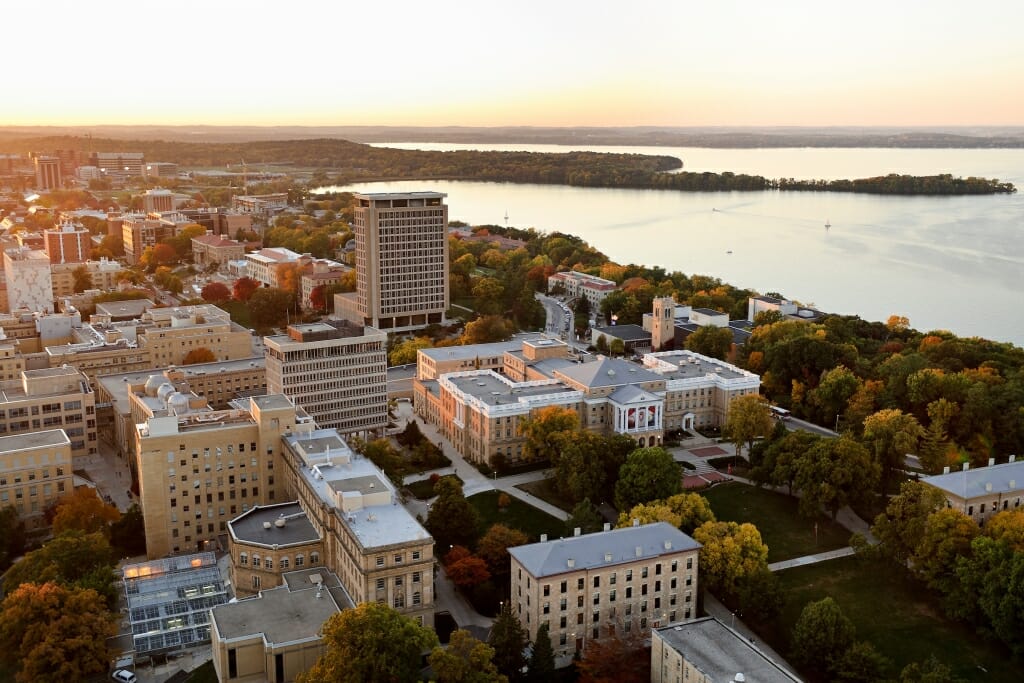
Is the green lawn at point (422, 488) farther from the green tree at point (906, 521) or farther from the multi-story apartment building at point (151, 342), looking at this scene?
the multi-story apartment building at point (151, 342)

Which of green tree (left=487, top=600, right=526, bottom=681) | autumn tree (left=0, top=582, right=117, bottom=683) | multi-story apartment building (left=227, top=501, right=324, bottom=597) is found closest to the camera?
autumn tree (left=0, top=582, right=117, bottom=683)

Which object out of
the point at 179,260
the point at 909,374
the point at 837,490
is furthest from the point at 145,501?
the point at 179,260

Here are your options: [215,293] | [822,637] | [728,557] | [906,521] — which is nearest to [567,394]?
[728,557]

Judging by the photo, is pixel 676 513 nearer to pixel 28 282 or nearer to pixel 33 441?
pixel 33 441

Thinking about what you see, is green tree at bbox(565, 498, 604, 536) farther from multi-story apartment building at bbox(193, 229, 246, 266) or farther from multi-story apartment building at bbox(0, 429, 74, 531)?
multi-story apartment building at bbox(193, 229, 246, 266)

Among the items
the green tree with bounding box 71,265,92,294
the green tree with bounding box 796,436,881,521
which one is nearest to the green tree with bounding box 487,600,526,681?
the green tree with bounding box 796,436,881,521

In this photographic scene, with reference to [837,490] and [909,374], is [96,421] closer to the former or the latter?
[837,490]
